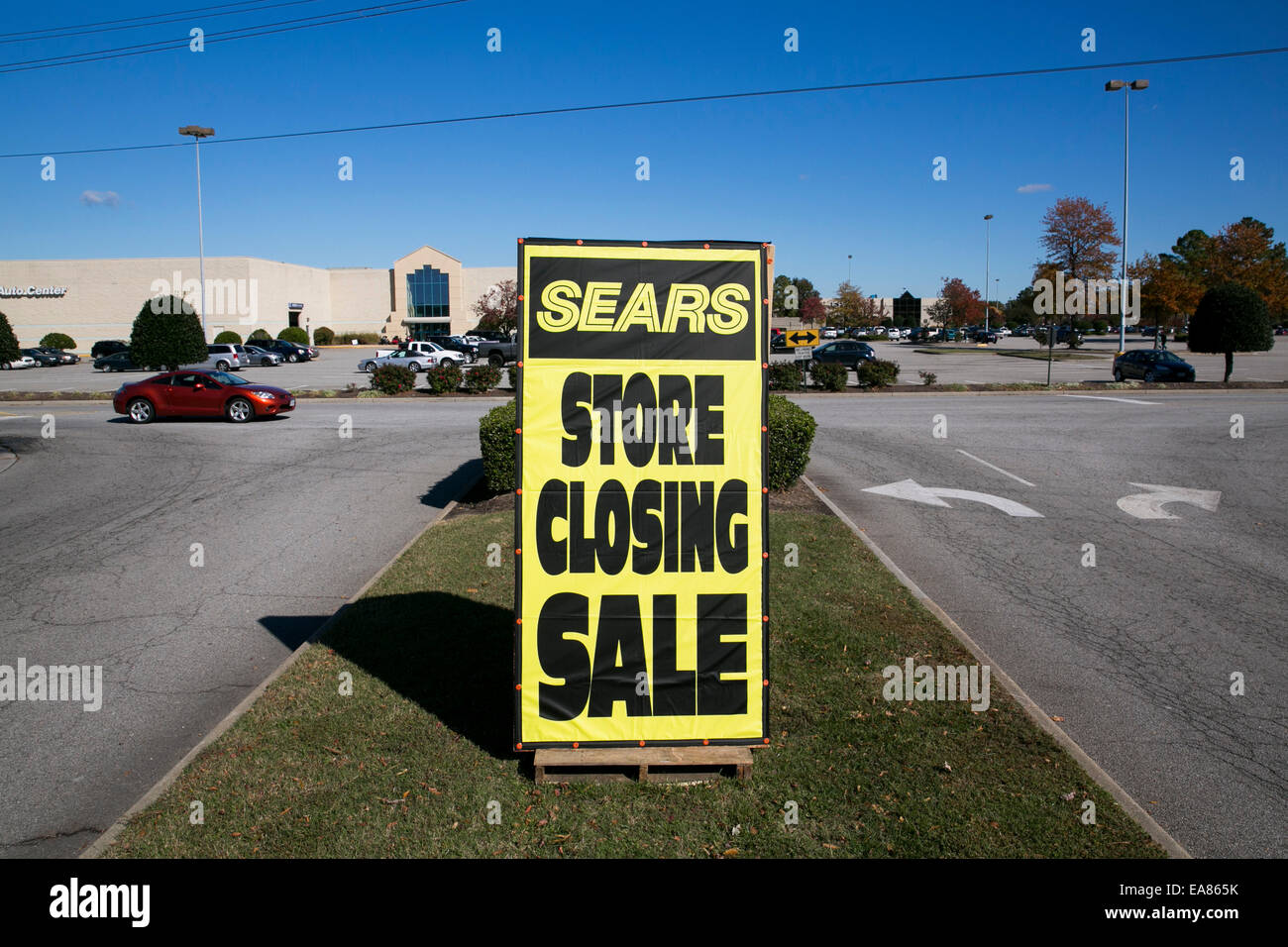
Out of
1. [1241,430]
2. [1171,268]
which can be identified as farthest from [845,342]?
[1241,430]

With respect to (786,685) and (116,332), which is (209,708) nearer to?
(786,685)

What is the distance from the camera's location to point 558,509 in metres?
5.28

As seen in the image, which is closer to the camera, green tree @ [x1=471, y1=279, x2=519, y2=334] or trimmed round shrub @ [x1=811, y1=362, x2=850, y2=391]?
trimmed round shrub @ [x1=811, y1=362, x2=850, y2=391]

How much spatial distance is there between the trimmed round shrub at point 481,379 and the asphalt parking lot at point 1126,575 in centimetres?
1389

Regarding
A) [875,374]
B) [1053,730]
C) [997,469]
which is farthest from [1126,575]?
[875,374]

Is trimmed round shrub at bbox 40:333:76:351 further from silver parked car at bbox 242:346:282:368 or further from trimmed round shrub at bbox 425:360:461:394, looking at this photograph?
trimmed round shrub at bbox 425:360:461:394

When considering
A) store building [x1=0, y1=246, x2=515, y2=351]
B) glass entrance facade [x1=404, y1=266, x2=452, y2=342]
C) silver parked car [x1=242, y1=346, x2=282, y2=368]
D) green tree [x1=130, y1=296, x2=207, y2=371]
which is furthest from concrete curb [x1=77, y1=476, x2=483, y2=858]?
glass entrance facade [x1=404, y1=266, x2=452, y2=342]

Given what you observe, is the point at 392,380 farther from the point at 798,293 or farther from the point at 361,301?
the point at 798,293

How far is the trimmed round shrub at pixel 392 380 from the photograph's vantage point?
1235 inches

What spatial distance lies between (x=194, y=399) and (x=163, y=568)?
15.2 m

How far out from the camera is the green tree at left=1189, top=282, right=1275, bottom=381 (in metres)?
32.6

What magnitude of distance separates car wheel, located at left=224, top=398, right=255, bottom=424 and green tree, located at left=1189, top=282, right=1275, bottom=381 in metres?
33.0
